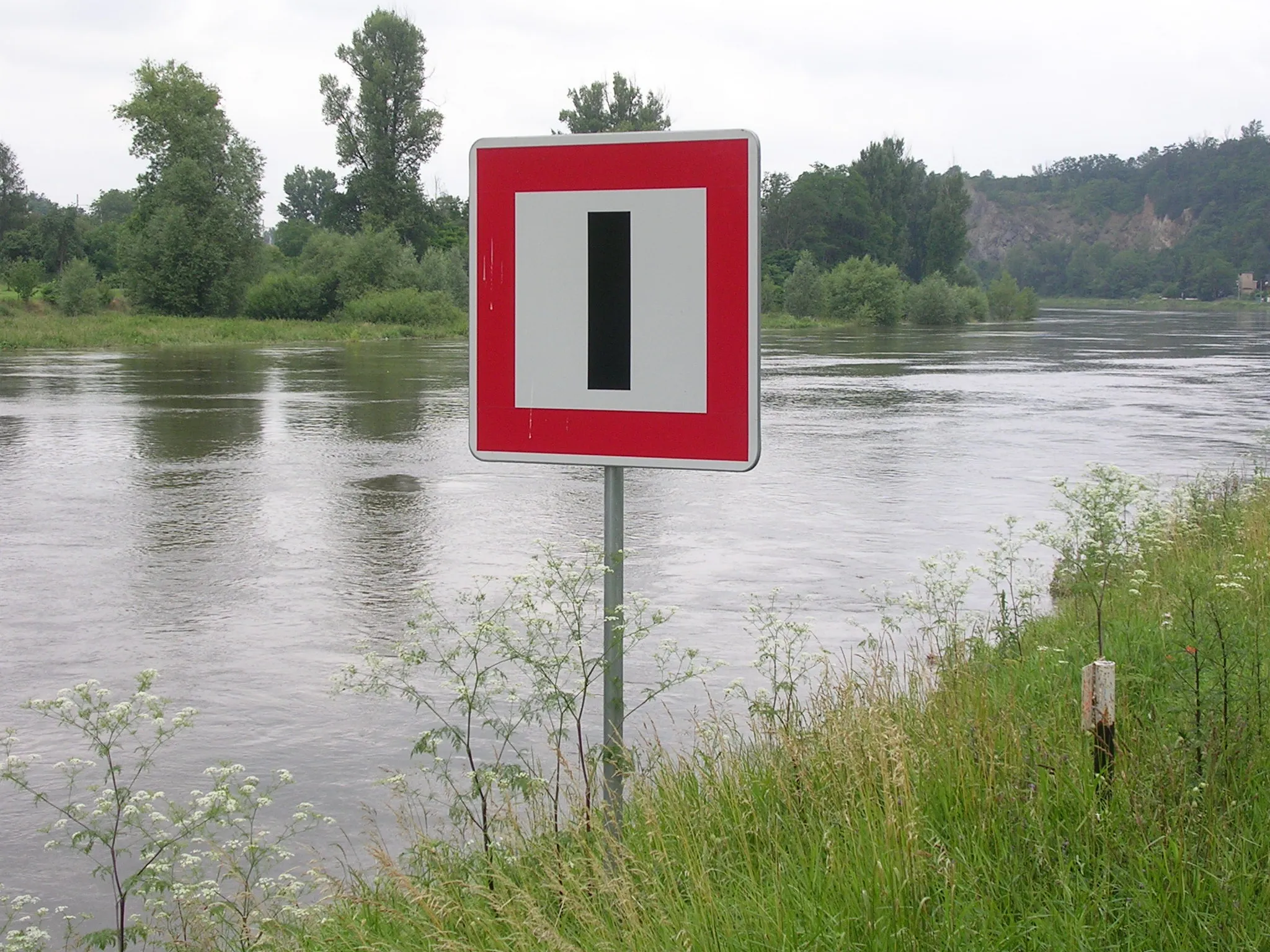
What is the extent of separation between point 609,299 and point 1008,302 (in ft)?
414

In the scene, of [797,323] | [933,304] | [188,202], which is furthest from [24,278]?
[933,304]

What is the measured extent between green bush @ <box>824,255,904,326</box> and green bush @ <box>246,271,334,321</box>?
131ft

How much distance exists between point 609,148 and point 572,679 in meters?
4.59

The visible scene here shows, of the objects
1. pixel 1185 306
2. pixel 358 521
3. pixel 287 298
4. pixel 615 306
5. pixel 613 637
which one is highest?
pixel 1185 306

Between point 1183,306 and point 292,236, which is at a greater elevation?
point 292,236

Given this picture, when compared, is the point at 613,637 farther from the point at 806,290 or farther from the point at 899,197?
the point at 899,197

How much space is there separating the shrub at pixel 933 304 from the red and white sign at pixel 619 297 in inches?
3996

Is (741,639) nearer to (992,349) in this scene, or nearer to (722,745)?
(722,745)

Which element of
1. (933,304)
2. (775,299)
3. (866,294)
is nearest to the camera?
(866,294)

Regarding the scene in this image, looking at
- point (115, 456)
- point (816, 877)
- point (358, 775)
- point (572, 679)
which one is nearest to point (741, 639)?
point (572, 679)

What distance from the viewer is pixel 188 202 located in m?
76.4

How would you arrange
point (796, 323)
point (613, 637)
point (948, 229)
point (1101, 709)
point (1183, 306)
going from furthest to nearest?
point (1183, 306)
point (948, 229)
point (796, 323)
point (1101, 709)
point (613, 637)

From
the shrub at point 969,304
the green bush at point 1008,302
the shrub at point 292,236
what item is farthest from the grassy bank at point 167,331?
the shrub at point 292,236

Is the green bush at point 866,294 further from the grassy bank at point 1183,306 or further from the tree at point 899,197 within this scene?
the grassy bank at point 1183,306
